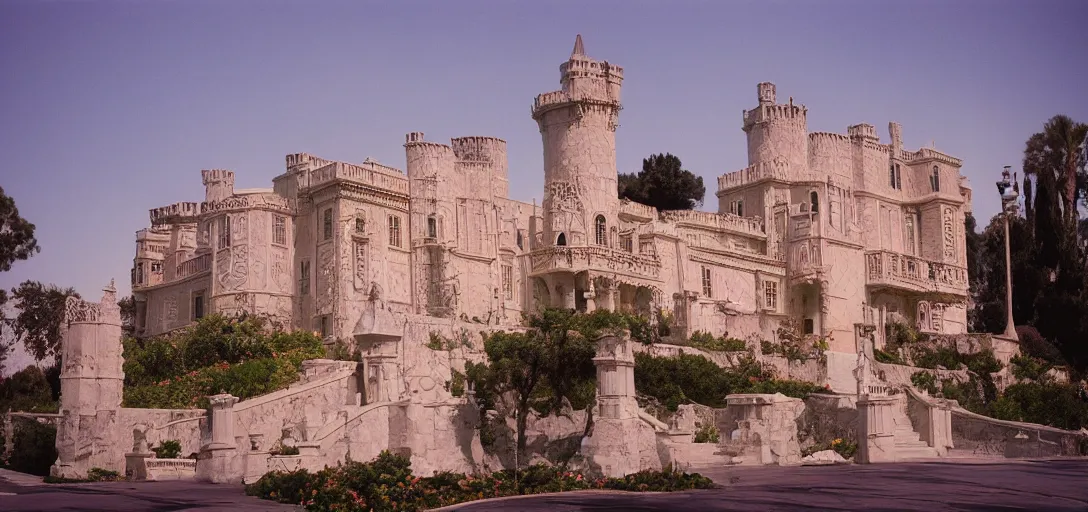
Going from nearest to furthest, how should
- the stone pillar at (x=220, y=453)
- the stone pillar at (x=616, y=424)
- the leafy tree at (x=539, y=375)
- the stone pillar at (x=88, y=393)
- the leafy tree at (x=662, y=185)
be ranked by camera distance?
1. the stone pillar at (x=616, y=424)
2. the stone pillar at (x=220, y=453)
3. the stone pillar at (x=88, y=393)
4. the leafy tree at (x=539, y=375)
5. the leafy tree at (x=662, y=185)

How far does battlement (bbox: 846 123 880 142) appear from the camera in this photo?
65000 mm

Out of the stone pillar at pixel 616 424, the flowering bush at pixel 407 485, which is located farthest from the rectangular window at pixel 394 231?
the flowering bush at pixel 407 485

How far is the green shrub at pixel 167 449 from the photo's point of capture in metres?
35.4

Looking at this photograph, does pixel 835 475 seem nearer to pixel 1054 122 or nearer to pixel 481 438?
pixel 481 438

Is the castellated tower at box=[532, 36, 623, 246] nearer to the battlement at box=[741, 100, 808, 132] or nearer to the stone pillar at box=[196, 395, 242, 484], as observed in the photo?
the battlement at box=[741, 100, 808, 132]

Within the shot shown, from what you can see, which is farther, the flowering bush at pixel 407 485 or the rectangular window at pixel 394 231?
the rectangular window at pixel 394 231

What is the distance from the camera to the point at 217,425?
33.2 meters

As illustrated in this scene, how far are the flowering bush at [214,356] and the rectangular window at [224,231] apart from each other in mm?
3161

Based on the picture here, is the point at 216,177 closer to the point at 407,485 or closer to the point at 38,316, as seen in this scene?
the point at 38,316

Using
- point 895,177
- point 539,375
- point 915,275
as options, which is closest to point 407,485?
point 539,375

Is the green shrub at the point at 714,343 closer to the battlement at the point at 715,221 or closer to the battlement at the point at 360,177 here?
the battlement at the point at 715,221

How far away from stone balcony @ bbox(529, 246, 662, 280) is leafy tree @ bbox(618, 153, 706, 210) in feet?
67.0

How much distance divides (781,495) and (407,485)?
6991 millimetres

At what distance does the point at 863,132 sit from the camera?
6525 centimetres
